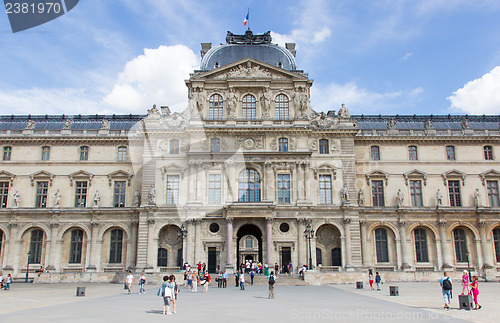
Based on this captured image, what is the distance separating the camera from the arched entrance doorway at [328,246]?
49.2 metres

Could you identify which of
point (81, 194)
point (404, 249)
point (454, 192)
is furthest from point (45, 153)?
point (454, 192)

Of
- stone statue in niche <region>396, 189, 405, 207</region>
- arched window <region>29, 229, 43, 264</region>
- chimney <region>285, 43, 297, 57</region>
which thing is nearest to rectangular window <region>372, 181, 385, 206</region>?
stone statue in niche <region>396, 189, 405, 207</region>

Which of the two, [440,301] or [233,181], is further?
[233,181]

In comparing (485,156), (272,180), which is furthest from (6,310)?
(485,156)

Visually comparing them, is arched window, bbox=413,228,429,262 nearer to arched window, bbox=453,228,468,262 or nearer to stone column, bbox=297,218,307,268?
arched window, bbox=453,228,468,262

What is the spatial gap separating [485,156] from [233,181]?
103 ft

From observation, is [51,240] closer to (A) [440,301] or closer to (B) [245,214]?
(B) [245,214]

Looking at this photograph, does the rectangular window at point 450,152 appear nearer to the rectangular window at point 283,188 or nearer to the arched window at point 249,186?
the rectangular window at point 283,188

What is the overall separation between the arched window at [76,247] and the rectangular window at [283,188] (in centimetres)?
2395

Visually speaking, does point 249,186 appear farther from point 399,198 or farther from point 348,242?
point 399,198

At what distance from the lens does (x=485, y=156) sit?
55.1m

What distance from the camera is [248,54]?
55000mm

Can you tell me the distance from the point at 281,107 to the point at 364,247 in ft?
60.5

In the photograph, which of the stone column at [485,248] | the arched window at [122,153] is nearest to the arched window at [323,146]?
the stone column at [485,248]
